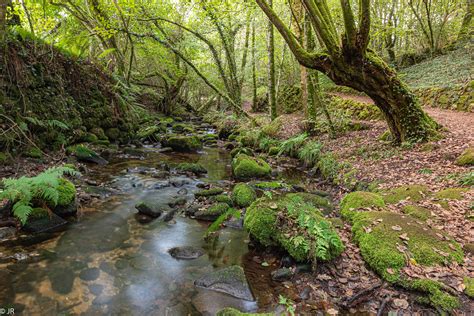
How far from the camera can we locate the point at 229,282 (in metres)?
3.79

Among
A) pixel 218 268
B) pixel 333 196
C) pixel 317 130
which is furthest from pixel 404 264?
pixel 317 130

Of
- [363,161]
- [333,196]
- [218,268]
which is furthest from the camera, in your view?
[363,161]

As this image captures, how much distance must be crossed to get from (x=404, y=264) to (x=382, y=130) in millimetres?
7778

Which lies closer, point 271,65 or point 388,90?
point 388,90

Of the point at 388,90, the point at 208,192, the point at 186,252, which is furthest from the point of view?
the point at 388,90

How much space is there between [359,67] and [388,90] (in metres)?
1.12

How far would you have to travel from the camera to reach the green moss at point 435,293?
3018 millimetres

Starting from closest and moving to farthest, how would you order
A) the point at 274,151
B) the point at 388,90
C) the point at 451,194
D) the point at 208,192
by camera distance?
the point at 451,194, the point at 208,192, the point at 388,90, the point at 274,151

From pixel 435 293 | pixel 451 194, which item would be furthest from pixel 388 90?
pixel 435 293

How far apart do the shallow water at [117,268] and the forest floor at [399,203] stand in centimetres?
114

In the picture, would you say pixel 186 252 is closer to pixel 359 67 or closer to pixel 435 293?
pixel 435 293

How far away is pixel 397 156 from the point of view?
7.60 metres

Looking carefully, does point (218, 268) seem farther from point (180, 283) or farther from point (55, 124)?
point (55, 124)

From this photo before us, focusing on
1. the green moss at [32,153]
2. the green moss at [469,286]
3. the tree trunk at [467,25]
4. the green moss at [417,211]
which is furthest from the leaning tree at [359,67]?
the tree trunk at [467,25]
